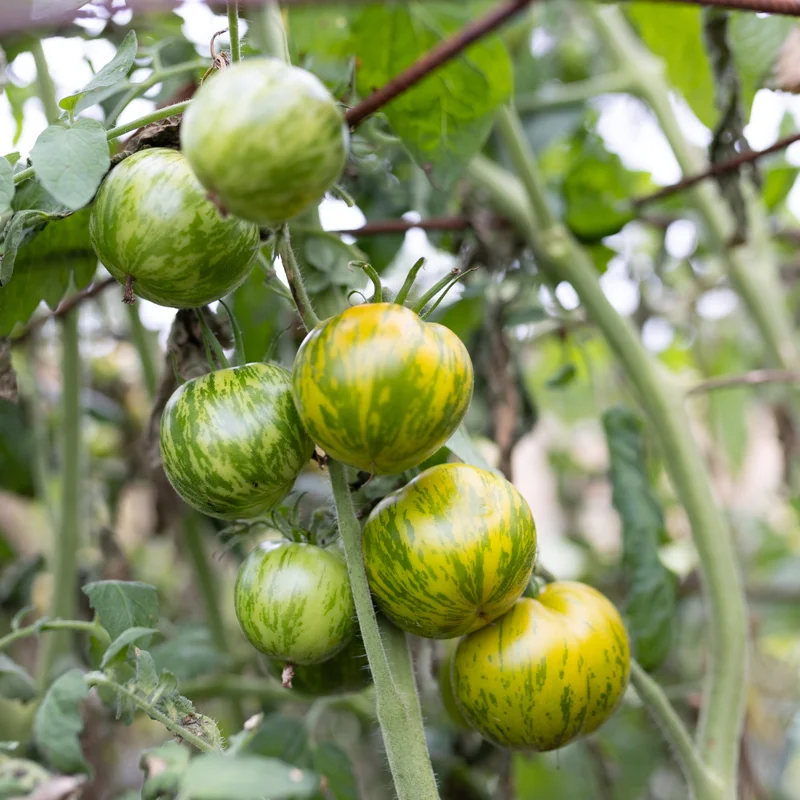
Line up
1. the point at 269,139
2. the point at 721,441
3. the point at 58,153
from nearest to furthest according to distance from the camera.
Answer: the point at 269,139 < the point at 58,153 < the point at 721,441

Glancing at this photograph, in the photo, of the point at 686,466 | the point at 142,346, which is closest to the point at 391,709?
the point at 686,466

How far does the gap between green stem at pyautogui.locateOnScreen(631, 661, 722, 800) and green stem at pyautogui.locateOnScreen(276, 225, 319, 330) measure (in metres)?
0.46

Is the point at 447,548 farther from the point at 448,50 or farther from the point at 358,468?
the point at 448,50

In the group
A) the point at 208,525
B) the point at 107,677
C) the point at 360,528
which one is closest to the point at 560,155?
the point at 208,525

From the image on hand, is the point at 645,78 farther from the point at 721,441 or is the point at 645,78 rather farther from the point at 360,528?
the point at 360,528

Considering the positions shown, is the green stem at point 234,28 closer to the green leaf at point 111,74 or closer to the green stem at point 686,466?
the green leaf at point 111,74

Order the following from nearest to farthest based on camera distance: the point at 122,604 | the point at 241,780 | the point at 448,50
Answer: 1. the point at 241,780
2. the point at 448,50
3. the point at 122,604

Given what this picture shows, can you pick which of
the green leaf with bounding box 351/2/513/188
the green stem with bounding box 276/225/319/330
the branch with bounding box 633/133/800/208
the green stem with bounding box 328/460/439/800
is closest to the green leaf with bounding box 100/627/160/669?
the green stem with bounding box 328/460/439/800

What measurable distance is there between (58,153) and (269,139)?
0.21 metres

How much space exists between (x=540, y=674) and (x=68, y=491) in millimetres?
771

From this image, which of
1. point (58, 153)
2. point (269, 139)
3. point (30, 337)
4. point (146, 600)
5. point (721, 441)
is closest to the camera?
point (269, 139)

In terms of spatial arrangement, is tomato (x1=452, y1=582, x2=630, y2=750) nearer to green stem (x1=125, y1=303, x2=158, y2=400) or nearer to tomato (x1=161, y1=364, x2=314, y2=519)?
tomato (x1=161, y1=364, x2=314, y2=519)

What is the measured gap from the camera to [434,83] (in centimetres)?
92

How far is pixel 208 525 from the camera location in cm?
143
